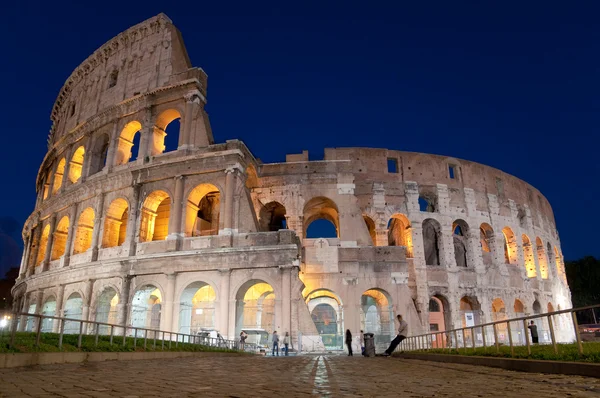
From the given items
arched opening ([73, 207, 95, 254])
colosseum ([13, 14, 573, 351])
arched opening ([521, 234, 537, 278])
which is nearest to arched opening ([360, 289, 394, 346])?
colosseum ([13, 14, 573, 351])

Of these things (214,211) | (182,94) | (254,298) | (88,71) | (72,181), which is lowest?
(254,298)

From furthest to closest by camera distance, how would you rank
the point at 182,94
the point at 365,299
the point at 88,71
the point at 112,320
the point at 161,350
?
the point at 88,71 → the point at 365,299 → the point at 182,94 → the point at 112,320 → the point at 161,350

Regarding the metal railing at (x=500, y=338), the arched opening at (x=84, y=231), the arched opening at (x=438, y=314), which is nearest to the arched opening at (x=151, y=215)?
the arched opening at (x=84, y=231)

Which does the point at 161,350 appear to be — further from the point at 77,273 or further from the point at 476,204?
the point at 476,204

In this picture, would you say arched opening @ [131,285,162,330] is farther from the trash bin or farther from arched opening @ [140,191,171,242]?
the trash bin

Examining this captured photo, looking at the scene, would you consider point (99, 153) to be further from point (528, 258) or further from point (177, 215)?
point (528, 258)

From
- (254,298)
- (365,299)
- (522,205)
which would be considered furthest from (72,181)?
(522,205)

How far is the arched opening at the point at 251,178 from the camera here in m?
24.1

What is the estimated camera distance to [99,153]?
26.4 meters

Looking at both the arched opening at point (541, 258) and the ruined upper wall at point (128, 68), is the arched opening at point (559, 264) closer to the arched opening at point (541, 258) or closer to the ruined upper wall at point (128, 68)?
the arched opening at point (541, 258)

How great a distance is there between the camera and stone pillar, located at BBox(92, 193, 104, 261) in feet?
73.0

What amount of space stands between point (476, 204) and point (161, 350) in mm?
22684

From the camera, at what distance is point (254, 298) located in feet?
74.2

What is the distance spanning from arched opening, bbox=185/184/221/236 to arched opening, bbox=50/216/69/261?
8017 mm
